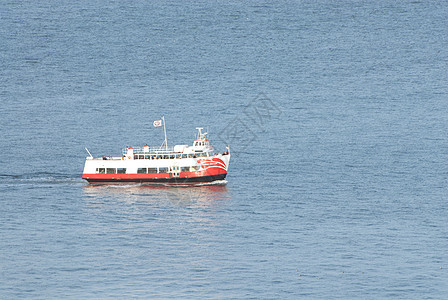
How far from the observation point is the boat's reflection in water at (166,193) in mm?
159625

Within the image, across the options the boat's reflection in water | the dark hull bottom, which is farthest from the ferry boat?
the boat's reflection in water

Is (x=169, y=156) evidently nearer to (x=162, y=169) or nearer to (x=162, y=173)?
(x=162, y=169)

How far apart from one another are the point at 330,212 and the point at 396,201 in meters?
15.1

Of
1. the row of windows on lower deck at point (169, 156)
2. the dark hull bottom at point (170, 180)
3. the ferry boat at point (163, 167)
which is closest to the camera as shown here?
the ferry boat at point (163, 167)

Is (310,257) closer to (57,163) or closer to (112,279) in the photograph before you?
(112,279)

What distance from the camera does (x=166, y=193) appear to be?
165 metres

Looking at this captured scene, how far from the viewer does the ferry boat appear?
171 m

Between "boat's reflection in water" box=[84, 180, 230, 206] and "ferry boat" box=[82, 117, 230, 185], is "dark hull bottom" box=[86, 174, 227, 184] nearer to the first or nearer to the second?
"ferry boat" box=[82, 117, 230, 185]

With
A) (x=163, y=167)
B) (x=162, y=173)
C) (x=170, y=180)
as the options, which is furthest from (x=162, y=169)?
(x=170, y=180)

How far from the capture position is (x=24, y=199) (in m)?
158

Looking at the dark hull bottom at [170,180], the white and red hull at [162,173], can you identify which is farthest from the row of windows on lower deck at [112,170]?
the dark hull bottom at [170,180]

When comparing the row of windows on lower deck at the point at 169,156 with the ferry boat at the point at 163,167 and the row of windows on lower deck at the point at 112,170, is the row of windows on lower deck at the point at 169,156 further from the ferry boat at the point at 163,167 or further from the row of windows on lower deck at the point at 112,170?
the row of windows on lower deck at the point at 112,170

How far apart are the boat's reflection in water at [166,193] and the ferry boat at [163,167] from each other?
1.56m

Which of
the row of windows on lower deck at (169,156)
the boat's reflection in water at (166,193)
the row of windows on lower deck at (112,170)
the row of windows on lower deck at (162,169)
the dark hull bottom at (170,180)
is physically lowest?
the boat's reflection in water at (166,193)
